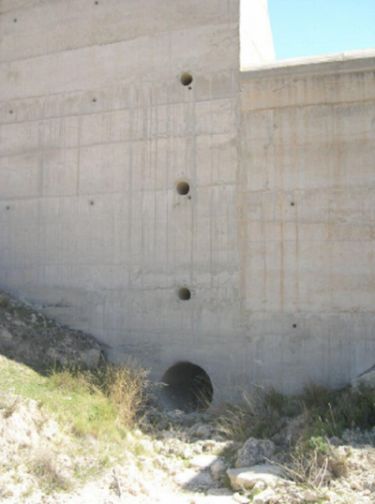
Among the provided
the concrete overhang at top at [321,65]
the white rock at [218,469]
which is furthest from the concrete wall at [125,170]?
the white rock at [218,469]

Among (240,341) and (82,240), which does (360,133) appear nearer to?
(240,341)

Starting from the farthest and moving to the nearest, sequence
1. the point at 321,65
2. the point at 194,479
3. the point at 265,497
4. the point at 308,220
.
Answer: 1. the point at 321,65
2. the point at 308,220
3. the point at 194,479
4. the point at 265,497

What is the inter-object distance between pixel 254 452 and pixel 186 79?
657 cm

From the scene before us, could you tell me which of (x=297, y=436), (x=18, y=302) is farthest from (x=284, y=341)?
(x=18, y=302)

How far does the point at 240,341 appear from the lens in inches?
405

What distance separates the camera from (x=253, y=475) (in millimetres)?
7367

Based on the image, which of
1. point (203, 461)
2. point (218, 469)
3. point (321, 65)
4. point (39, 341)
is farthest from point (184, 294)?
point (321, 65)

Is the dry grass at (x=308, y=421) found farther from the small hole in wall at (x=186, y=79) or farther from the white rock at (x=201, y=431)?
the small hole in wall at (x=186, y=79)

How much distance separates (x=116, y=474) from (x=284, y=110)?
6339 millimetres

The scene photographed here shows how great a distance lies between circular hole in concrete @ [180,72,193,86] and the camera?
1123 cm

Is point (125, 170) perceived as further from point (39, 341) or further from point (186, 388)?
point (186, 388)

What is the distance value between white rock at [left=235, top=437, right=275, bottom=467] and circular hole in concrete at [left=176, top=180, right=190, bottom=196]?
4614 millimetres

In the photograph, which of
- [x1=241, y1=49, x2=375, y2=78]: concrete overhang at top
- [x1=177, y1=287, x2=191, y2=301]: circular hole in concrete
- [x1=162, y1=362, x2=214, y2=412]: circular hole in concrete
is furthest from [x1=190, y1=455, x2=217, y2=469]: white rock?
[x1=241, y1=49, x2=375, y2=78]: concrete overhang at top

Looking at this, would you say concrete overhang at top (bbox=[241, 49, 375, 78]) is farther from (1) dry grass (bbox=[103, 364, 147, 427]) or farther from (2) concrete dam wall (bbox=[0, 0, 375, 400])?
(1) dry grass (bbox=[103, 364, 147, 427])
